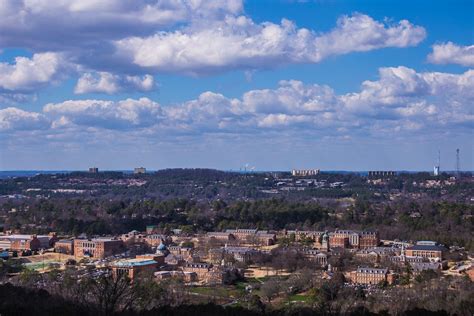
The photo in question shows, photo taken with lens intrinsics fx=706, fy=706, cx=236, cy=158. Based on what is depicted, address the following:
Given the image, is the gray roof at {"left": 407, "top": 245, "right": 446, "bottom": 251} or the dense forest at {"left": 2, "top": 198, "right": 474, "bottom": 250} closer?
the gray roof at {"left": 407, "top": 245, "right": 446, "bottom": 251}

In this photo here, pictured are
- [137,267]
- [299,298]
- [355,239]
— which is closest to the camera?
[299,298]

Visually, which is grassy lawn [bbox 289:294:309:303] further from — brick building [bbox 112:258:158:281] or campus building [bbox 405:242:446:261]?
campus building [bbox 405:242:446:261]

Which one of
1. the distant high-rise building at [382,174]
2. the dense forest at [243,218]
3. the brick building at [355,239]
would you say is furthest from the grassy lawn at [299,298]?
the distant high-rise building at [382,174]

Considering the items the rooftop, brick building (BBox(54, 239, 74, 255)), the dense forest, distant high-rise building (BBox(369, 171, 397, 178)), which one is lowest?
brick building (BBox(54, 239, 74, 255))

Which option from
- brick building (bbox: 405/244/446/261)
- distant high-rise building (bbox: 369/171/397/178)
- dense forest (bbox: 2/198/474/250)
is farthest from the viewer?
distant high-rise building (bbox: 369/171/397/178)

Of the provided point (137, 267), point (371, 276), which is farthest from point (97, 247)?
point (371, 276)

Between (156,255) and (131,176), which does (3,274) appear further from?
(131,176)

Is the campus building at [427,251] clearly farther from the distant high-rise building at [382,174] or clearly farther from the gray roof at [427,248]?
the distant high-rise building at [382,174]

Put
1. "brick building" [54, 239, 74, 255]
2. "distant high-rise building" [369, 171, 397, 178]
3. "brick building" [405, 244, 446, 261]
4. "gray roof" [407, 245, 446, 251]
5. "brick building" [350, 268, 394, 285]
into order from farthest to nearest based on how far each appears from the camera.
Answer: "distant high-rise building" [369, 171, 397, 178] < "brick building" [54, 239, 74, 255] < "gray roof" [407, 245, 446, 251] < "brick building" [405, 244, 446, 261] < "brick building" [350, 268, 394, 285]

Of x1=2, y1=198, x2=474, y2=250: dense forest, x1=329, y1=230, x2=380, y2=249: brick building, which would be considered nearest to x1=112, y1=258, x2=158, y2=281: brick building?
x1=329, y1=230, x2=380, y2=249: brick building

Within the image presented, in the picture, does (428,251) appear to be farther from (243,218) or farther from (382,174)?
(382,174)

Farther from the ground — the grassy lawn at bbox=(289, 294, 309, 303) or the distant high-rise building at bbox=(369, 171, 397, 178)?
the distant high-rise building at bbox=(369, 171, 397, 178)
